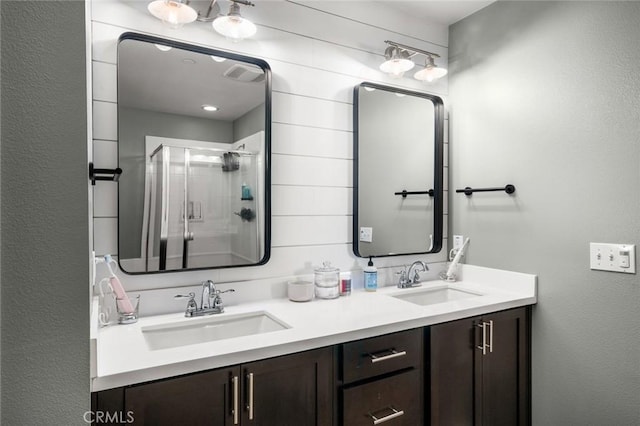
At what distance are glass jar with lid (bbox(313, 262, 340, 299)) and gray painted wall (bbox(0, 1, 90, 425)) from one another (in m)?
1.16

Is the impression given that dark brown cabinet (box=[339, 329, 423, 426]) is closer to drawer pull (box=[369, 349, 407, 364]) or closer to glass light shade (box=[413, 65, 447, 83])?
drawer pull (box=[369, 349, 407, 364])

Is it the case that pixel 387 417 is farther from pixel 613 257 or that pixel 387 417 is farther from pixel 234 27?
pixel 234 27

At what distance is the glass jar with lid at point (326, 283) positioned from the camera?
5.97 ft

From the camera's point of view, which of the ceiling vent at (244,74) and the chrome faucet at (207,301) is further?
the ceiling vent at (244,74)

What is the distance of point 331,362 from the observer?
1.31 m

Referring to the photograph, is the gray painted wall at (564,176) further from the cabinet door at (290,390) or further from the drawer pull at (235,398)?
the drawer pull at (235,398)

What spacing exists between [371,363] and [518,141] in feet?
4.63

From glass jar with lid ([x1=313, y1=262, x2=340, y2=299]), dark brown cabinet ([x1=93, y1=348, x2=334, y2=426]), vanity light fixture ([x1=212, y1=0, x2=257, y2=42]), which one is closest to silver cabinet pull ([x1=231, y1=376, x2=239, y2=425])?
dark brown cabinet ([x1=93, y1=348, x2=334, y2=426])

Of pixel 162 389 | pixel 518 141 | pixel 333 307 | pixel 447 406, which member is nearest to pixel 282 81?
pixel 333 307

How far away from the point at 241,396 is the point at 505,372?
1.35 metres

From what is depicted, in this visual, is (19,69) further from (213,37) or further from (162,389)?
(213,37)

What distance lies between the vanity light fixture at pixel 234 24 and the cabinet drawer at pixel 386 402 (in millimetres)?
1522

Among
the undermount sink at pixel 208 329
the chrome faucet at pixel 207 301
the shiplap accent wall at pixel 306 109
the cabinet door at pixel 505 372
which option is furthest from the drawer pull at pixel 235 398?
the cabinet door at pixel 505 372

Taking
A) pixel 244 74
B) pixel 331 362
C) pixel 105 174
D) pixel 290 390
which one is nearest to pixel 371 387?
pixel 331 362
